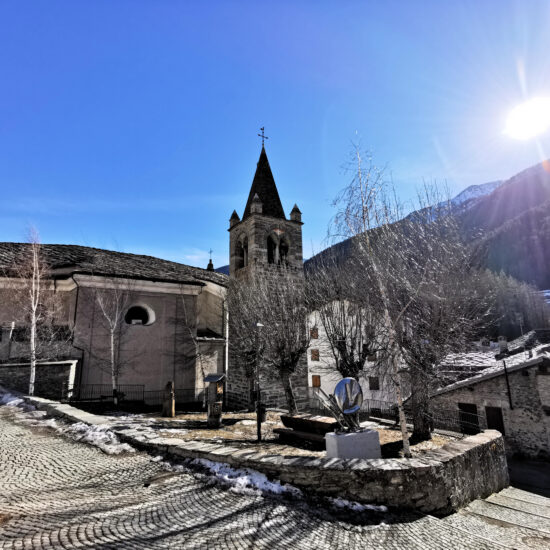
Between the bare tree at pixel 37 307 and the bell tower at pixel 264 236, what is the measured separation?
10.6 metres

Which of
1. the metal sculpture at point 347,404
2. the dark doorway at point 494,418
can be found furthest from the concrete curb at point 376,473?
the dark doorway at point 494,418

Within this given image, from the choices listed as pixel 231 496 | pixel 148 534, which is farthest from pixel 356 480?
pixel 148 534

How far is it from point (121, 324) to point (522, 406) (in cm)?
1959

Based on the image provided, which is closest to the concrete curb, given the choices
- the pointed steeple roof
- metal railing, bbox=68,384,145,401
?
metal railing, bbox=68,384,145,401

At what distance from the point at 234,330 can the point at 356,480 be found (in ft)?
47.1

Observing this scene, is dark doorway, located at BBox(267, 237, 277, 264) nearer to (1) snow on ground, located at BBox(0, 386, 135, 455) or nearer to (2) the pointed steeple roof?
(2) the pointed steeple roof

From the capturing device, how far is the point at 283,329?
1496 centimetres

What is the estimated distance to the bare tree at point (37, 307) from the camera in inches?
563

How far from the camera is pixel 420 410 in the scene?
9.11 metres

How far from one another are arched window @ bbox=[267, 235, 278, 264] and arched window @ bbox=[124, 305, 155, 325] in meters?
8.42

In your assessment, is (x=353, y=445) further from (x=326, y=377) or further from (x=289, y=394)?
(x=326, y=377)

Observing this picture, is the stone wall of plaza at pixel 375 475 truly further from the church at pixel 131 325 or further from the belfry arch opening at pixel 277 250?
the belfry arch opening at pixel 277 250

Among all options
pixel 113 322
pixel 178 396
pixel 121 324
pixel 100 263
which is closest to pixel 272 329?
pixel 178 396

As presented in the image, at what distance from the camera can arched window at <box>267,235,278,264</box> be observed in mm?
22547
